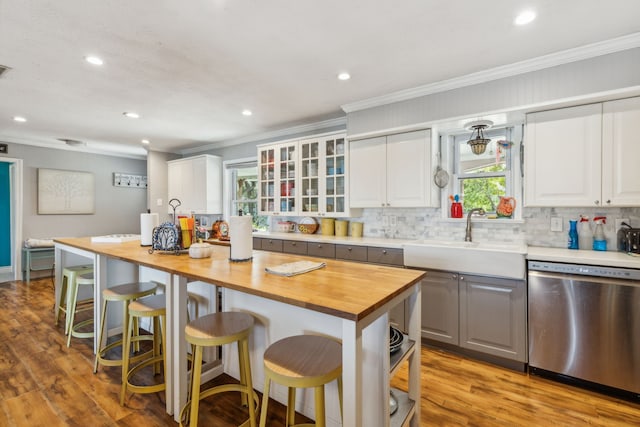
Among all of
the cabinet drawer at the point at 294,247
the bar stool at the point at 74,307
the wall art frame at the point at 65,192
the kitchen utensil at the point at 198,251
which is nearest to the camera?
the kitchen utensil at the point at 198,251

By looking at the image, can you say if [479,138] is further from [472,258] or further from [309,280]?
[309,280]

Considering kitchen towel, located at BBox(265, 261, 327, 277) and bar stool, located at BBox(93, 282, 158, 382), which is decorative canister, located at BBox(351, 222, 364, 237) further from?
bar stool, located at BBox(93, 282, 158, 382)

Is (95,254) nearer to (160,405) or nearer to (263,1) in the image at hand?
(160,405)

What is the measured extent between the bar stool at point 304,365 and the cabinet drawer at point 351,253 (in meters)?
1.68

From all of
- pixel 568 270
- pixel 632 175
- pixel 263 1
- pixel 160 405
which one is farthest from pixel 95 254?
pixel 632 175

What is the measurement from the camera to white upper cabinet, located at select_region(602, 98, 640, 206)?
2.12 metres

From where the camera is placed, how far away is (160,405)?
1.89m

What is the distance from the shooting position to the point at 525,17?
1833 millimetres

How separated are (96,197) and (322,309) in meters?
6.69

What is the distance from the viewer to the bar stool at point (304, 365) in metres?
1.21

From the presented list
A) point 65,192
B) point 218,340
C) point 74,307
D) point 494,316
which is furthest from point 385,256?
point 65,192

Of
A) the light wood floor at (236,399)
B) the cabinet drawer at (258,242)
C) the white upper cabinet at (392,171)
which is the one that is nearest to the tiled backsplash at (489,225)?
the white upper cabinet at (392,171)

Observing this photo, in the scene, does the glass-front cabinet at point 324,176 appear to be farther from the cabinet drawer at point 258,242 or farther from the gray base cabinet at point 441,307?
the gray base cabinet at point 441,307

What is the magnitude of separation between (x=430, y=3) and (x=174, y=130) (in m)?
3.96
